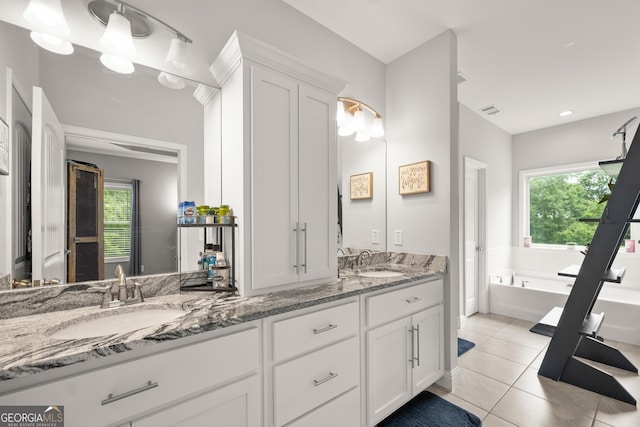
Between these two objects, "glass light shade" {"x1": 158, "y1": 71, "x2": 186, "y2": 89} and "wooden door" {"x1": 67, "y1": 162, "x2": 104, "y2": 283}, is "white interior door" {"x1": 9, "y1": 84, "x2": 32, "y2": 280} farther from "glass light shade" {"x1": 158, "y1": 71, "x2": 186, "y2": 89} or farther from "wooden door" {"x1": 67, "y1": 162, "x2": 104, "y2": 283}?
"glass light shade" {"x1": 158, "y1": 71, "x2": 186, "y2": 89}

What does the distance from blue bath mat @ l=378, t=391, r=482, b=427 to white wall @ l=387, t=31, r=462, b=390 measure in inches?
11.5

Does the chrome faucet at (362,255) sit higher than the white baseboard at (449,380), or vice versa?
the chrome faucet at (362,255)

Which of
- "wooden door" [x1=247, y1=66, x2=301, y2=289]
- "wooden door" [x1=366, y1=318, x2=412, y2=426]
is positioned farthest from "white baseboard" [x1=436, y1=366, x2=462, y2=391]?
"wooden door" [x1=247, y1=66, x2=301, y2=289]

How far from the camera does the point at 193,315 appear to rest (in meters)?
1.12

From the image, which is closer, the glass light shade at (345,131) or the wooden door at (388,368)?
the wooden door at (388,368)

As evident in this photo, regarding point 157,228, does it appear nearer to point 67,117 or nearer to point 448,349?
point 67,117

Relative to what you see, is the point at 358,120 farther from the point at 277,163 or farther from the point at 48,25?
the point at 48,25

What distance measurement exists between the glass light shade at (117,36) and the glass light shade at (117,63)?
0.02 metres

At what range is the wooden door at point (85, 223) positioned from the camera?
50.8 inches

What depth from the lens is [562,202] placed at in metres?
4.22

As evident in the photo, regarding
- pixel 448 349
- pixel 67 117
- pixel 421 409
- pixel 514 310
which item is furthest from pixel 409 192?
pixel 514 310

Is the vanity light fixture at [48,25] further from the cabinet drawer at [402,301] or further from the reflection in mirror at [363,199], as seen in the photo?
the cabinet drawer at [402,301]

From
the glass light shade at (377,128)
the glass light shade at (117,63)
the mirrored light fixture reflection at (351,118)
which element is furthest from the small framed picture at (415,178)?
the glass light shade at (117,63)

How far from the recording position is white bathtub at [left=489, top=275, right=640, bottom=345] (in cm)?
295
